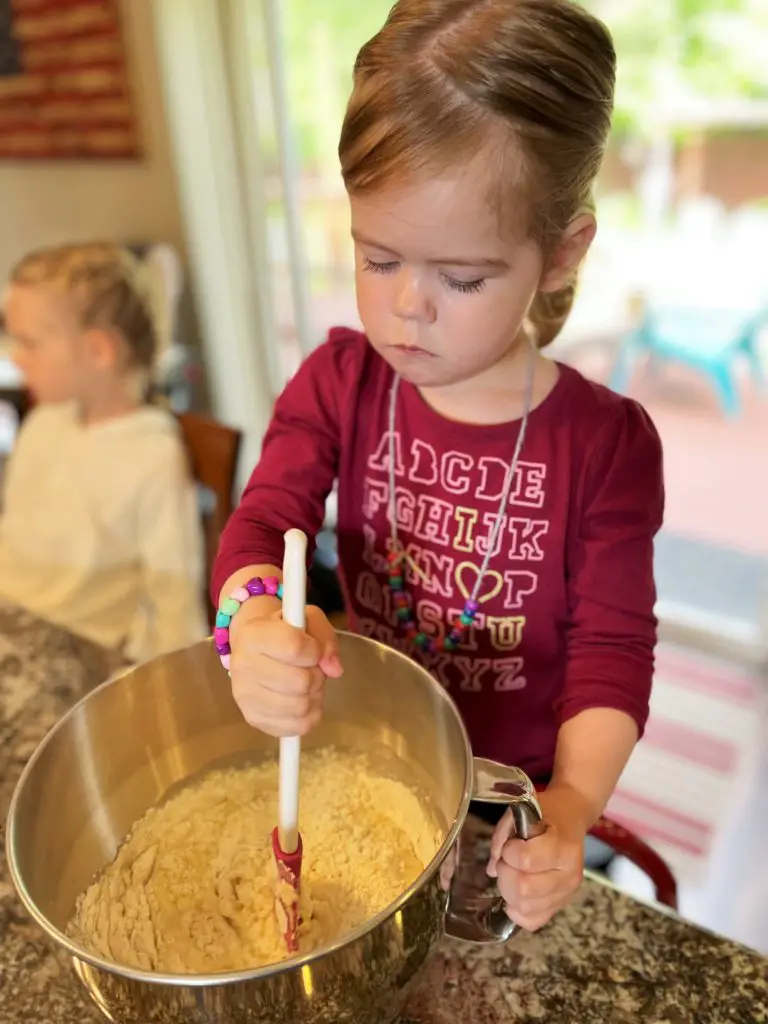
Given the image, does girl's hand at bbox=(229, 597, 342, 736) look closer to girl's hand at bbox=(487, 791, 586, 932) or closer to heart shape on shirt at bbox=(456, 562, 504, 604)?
girl's hand at bbox=(487, 791, 586, 932)

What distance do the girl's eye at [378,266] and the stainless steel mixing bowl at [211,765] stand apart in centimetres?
25

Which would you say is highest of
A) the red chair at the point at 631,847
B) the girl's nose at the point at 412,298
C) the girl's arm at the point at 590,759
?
the girl's nose at the point at 412,298

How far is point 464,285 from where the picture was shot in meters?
0.60

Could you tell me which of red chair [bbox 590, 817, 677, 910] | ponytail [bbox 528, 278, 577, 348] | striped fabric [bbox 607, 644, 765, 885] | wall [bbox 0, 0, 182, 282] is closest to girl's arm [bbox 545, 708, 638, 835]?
red chair [bbox 590, 817, 677, 910]

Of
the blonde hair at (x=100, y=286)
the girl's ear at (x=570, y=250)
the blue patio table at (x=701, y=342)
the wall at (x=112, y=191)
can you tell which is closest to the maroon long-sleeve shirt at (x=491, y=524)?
the girl's ear at (x=570, y=250)

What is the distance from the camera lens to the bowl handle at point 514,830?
1.58 feet

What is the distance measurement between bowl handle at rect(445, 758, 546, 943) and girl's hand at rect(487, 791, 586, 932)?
1 centimetres

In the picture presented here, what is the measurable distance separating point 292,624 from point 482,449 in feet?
1.02

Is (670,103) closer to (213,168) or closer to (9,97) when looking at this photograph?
(213,168)

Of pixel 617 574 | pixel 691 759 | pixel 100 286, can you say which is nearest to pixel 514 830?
pixel 617 574

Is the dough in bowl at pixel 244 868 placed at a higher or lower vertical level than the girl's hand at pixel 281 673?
lower


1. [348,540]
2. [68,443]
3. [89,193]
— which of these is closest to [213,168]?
[89,193]

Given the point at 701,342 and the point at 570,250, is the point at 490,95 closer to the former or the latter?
the point at 570,250

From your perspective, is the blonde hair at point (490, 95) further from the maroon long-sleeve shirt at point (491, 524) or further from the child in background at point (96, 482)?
the child in background at point (96, 482)
